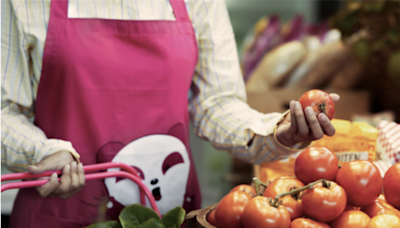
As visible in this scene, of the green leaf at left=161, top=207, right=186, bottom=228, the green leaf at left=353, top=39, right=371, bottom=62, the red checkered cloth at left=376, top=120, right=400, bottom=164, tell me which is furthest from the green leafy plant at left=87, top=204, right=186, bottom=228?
the green leaf at left=353, top=39, right=371, bottom=62

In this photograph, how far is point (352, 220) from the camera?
2.24ft

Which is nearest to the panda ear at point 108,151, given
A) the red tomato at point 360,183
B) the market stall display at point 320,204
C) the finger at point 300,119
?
the market stall display at point 320,204

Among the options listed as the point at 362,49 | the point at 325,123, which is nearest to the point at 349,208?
the point at 325,123

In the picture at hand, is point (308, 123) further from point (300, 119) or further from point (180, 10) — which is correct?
point (180, 10)

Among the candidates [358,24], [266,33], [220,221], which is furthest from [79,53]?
Answer: [266,33]

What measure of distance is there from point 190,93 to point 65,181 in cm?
56

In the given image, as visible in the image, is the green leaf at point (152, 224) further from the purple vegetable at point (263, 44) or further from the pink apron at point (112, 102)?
the purple vegetable at point (263, 44)

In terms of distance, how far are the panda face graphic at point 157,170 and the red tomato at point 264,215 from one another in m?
0.48

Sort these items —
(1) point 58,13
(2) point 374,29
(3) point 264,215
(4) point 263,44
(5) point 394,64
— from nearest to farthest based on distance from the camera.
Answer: (3) point 264,215
(1) point 58,13
(5) point 394,64
(2) point 374,29
(4) point 263,44

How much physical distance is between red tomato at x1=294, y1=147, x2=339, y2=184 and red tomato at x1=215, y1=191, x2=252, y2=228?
128 millimetres

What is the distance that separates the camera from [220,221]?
0.72 meters

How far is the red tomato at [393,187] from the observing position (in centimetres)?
77

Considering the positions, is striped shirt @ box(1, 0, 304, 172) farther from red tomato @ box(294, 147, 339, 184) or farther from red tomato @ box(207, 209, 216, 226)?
red tomato @ box(207, 209, 216, 226)

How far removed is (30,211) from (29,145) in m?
0.23
